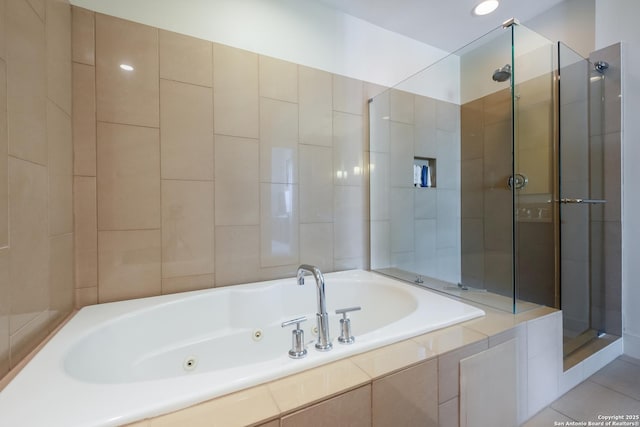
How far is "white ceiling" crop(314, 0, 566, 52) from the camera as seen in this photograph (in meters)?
1.82

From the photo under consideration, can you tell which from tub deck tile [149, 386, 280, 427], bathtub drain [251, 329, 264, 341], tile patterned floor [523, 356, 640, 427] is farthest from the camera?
bathtub drain [251, 329, 264, 341]

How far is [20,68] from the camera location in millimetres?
868

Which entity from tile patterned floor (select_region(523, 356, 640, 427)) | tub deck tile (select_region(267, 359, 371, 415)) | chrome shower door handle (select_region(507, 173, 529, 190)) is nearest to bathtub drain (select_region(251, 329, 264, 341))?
tub deck tile (select_region(267, 359, 371, 415))

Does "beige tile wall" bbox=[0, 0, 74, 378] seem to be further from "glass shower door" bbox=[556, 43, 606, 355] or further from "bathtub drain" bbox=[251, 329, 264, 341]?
"glass shower door" bbox=[556, 43, 606, 355]

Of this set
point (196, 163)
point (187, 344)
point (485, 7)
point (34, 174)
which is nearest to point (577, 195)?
point (485, 7)

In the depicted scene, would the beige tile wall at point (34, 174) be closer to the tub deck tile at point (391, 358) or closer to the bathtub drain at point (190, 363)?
the bathtub drain at point (190, 363)

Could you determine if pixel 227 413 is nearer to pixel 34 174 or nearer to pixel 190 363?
pixel 190 363

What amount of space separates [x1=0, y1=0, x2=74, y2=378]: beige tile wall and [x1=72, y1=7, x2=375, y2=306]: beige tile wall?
88 millimetres

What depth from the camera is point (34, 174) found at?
0.93m

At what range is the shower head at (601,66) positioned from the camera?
68.8 inches

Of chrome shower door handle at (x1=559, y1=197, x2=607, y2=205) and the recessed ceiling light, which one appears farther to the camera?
the recessed ceiling light

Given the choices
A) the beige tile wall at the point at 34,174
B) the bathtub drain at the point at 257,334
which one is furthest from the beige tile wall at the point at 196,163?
the bathtub drain at the point at 257,334

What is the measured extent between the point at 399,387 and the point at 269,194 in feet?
3.94

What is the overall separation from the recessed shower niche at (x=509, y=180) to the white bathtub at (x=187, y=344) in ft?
1.34
